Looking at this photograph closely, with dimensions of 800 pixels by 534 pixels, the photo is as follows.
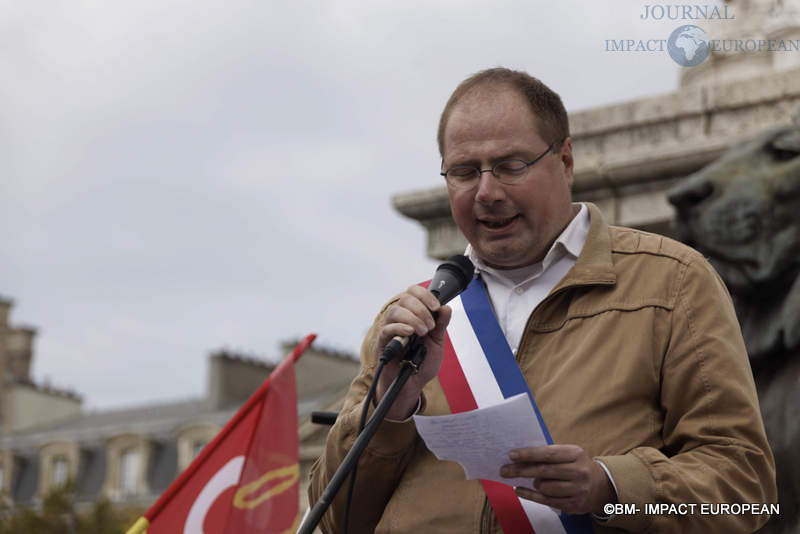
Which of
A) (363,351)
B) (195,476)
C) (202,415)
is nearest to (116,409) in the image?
(202,415)

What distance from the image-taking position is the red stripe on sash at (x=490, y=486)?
2383 millimetres

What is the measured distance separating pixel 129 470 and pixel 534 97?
3146cm

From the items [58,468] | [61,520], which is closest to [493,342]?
[61,520]

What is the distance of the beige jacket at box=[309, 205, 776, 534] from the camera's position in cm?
228

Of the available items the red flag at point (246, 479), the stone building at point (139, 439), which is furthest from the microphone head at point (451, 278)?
the stone building at point (139, 439)

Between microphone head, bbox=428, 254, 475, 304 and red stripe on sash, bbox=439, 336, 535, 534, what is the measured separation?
203 mm

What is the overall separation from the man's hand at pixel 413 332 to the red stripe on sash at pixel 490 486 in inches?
4.4

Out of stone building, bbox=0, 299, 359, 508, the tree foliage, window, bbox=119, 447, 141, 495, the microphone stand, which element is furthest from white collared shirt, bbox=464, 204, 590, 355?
window, bbox=119, 447, 141, 495

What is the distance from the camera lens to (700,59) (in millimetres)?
6129

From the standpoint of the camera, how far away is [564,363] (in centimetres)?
245

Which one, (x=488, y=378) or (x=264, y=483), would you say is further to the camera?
(x=264, y=483)

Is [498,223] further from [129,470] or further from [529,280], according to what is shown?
[129,470]

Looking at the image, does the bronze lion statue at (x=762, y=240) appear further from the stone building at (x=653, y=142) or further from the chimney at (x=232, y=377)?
the chimney at (x=232, y=377)

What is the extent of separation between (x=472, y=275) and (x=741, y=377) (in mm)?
602
